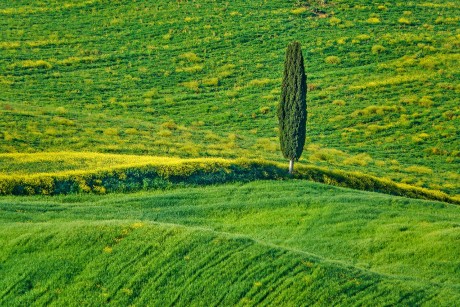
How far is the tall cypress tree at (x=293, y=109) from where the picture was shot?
4850 centimetres

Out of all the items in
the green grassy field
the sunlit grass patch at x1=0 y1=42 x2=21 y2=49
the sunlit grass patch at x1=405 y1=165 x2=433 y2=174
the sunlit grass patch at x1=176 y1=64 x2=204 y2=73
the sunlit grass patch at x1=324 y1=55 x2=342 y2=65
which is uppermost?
the sunlit grass patch at x1=0 y1=42 x2=21 y2=49

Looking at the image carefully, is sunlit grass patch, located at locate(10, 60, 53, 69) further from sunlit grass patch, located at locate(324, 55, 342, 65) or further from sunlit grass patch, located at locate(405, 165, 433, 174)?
sunlit grass patch, located at locate(405, 165, 433, 174)

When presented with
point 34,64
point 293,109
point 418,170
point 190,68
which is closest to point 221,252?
point 293,109

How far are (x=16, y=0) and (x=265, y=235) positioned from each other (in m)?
79.0

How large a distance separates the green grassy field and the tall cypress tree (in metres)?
7.39

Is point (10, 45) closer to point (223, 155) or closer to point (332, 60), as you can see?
point (332, 60)

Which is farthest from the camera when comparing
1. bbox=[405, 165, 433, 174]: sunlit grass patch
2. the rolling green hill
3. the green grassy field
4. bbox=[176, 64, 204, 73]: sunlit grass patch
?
bbox=[176, 64, 204, 73]: sunlit grass patch

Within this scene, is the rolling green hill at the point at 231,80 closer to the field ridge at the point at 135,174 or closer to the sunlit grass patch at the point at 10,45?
the sunlit grass patch at the point at 10,45

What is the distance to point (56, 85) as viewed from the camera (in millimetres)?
78688

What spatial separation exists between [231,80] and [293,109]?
1387 inches

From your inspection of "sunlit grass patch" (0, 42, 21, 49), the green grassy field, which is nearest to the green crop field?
the green grassy field

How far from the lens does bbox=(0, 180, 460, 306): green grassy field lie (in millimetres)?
30188

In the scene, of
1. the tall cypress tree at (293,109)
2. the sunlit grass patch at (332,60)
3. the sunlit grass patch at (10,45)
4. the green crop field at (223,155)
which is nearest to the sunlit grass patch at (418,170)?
the green crop field at (223,155)

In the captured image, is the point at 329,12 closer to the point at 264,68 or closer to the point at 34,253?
the point at 264,68
